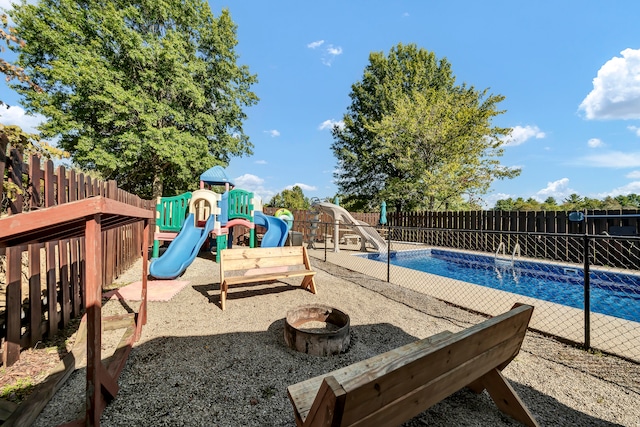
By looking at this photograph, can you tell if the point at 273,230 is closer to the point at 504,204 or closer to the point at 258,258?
the point at 258,258

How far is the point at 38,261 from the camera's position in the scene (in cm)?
289

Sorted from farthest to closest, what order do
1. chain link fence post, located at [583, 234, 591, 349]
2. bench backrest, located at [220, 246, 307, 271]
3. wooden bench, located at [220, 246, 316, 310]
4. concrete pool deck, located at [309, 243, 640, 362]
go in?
bench backrest, located at [220, 246, 307, 271] → wooden bench, located at [220, 246, 316, 310] → concrete pool deck, located at [309, 243, 640, 362] → chain link fence post, located at [583, 234, 591, 349]

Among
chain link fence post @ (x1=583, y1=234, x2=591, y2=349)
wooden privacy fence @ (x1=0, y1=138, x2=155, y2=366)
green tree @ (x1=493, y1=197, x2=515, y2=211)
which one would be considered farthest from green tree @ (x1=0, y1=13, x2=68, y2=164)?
green tree @ (x1=493, y1=197, x2=515, y2=211)

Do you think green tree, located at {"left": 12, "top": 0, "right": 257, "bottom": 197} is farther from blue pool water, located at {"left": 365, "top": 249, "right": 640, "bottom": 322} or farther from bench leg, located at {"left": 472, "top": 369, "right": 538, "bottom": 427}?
bench leg, located at {"left": 472, "top": 369, "right": 538, "bottom": 427}

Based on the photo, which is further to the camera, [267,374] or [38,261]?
[38,261]

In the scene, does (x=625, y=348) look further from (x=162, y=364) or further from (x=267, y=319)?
(x=162, y=364)

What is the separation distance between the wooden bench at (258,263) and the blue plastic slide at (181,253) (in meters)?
1.58

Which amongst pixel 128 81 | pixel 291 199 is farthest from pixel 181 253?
pixel 291 199

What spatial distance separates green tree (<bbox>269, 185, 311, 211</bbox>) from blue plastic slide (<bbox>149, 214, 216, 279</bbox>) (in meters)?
26.7

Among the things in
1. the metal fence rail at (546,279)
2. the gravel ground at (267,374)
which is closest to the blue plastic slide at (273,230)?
the metal fence rail at (546,279)

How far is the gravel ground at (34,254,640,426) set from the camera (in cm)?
207

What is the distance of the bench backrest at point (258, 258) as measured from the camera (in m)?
4.54

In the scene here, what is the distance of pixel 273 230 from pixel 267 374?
6.73 metres

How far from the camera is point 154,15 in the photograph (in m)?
16.6
